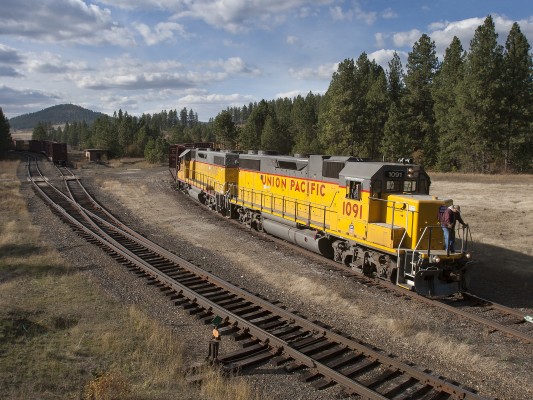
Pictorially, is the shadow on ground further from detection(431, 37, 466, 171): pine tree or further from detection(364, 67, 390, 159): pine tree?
detection(364, 67, 390, 159): pine tree

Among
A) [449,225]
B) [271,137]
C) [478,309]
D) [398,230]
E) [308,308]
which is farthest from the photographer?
[271,137]

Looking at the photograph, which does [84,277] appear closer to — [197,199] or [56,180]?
[197,199]

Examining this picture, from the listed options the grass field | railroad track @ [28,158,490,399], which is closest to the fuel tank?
railroad track @ [28,158,490,399]

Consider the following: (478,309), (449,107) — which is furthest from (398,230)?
(449,107)

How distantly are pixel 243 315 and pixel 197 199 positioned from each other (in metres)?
19.0

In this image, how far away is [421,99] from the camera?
47.4 m

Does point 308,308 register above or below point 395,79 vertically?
below

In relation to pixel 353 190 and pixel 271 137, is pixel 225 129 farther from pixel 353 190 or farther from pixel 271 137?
pixel 353 190

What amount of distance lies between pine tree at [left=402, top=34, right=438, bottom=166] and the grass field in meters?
41.6

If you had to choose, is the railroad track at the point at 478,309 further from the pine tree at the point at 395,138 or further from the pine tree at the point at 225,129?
the pine tree at the point at 225,129

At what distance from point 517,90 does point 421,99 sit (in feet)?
39.5

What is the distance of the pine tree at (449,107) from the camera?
38.5m

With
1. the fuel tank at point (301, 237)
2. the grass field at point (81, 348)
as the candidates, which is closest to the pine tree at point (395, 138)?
the fuel tank at point (301, 237)

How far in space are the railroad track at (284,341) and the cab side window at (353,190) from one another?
14.5ft
